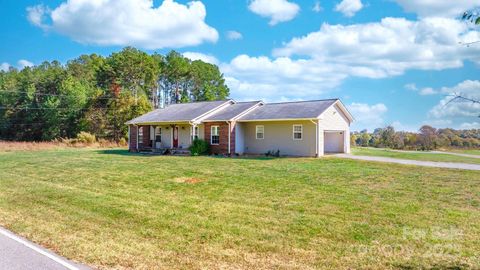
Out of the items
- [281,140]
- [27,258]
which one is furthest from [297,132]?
[27,258]

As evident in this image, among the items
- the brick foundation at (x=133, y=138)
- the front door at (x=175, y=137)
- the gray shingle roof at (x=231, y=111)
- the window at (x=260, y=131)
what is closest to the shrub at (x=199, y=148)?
the gray shingle roof at (x=231, y=111)

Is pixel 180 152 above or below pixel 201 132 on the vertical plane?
below

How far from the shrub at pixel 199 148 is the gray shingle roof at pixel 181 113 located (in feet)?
5.99

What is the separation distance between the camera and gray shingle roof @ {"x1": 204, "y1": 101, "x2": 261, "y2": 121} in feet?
88.5

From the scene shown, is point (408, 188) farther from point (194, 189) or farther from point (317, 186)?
point (194, 189)

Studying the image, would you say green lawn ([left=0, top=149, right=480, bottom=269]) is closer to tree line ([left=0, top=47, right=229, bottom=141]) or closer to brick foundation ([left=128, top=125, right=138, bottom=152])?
brick foundation ([left=128, top=125, right=138, bottom=152])

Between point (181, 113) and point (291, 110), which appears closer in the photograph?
point (291, 110)

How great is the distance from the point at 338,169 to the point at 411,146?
893 inches

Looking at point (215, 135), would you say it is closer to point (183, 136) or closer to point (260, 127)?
point (260, 127)

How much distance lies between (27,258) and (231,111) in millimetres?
22942

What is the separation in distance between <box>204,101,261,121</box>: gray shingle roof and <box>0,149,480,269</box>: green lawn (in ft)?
39.9

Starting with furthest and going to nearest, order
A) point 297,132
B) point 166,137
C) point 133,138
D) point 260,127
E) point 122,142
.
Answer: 1. point 122,142
2. point 133,138
3. point 166,137
4. point 260,127
5. point 297,132

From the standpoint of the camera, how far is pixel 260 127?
2647 cm

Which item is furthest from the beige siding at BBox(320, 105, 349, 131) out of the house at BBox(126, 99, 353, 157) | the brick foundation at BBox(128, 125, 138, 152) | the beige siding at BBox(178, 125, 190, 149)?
the brick foundation at BBox(128, 125, 138, 152)
